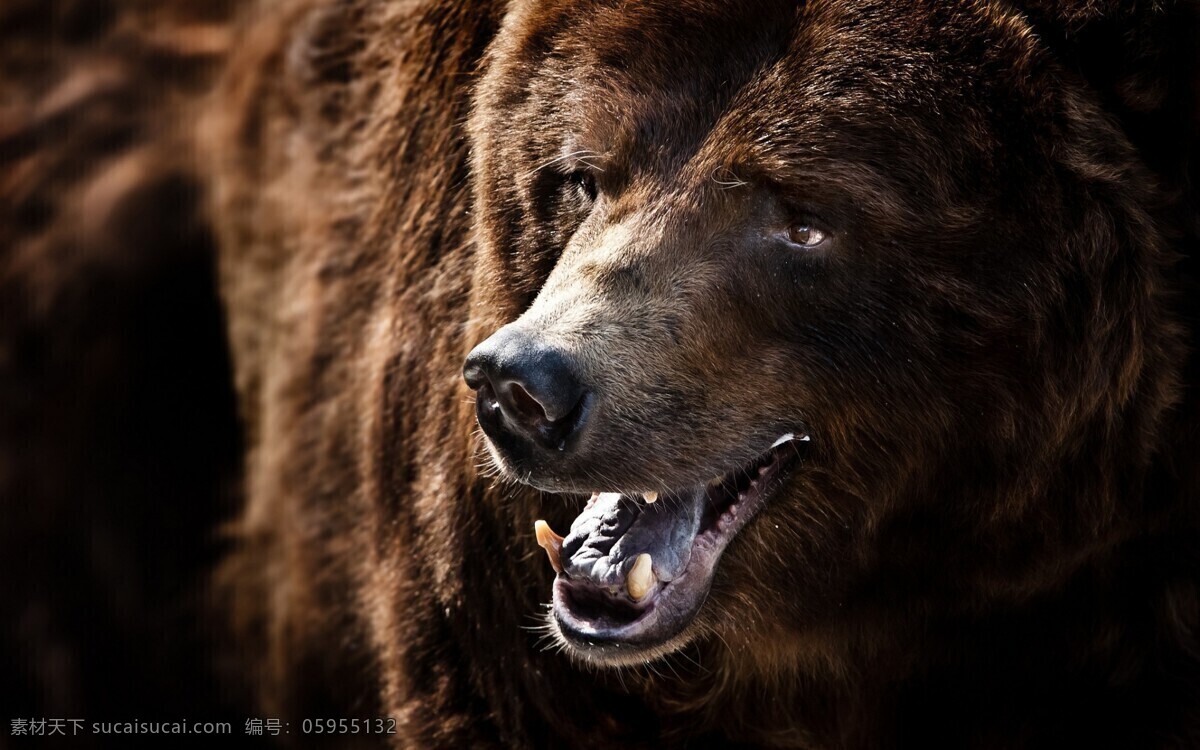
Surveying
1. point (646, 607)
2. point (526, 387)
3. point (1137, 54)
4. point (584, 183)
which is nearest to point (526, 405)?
point (526, 387)

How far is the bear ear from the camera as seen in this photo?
2.96 m

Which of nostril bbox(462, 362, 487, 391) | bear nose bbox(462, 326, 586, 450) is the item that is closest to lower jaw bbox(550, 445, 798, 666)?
bear nose bbox(462, 326, 586, 450)

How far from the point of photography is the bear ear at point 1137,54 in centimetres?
296

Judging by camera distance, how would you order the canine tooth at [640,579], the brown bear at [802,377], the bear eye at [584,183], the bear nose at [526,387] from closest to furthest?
the bear nose at [526,387] → the brown bear at [802,377] → the canine tooth at [640,579] → the bear eye at [584,183]

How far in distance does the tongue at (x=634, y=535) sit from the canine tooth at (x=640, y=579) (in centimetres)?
4

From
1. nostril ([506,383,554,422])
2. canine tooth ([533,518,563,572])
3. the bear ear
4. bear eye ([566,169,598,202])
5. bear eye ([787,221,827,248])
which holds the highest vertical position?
the bear ear

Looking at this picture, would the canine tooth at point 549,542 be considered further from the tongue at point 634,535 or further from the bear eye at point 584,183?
the bear eye at point 584,183

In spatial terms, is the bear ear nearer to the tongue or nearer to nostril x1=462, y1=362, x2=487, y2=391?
the tongue

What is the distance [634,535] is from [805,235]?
2.24 ft

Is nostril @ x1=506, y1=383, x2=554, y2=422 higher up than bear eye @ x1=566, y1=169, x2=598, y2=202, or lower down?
lower down

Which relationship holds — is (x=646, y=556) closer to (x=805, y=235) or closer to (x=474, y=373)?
(x=474, y=373)

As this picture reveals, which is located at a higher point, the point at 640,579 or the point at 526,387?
the point at 526,387

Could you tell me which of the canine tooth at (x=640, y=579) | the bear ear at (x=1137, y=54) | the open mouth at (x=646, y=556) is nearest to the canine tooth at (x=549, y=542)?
the open mouth at (x=646, y=556)

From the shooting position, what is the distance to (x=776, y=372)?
3.14m
